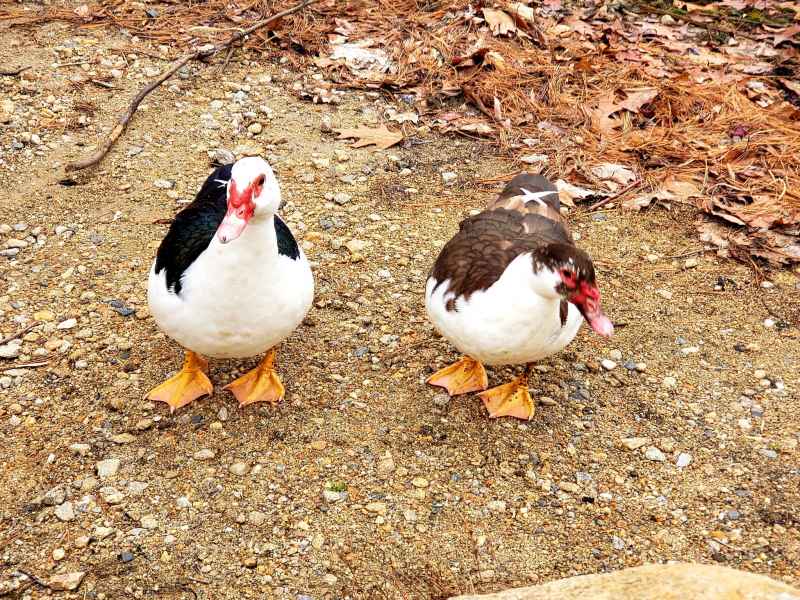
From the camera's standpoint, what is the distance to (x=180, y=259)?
3.53 m

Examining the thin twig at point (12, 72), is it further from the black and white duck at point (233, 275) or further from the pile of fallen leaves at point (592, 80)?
the black and white duck at point (233, 275)

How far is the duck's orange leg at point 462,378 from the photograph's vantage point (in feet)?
13.7

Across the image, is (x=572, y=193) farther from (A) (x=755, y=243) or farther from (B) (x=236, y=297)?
(B) (x=236, y=297)

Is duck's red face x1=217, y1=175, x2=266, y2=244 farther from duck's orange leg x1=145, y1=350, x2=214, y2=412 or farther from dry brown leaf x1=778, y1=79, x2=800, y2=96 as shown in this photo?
dry brown leaf x1=778, y1=79, x2=800, y2=96

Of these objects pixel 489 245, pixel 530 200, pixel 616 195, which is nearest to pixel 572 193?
pixel 616 195

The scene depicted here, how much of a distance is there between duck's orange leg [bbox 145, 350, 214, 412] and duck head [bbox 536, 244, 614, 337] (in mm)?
1709

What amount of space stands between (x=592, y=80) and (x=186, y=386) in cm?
416

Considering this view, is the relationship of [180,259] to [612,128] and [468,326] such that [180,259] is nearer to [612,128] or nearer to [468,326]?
[468,326]

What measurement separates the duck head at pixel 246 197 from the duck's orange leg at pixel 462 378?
145 cm

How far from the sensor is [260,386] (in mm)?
4043

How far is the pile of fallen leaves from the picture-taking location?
18.5ft

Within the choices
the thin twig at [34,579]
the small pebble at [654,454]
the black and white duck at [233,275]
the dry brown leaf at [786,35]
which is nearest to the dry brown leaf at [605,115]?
the dry brown leaf at [786,35]

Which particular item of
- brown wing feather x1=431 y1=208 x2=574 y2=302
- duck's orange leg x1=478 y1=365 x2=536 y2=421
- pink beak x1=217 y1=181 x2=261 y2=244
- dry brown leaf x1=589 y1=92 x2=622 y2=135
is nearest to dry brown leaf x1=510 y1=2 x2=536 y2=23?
dry brown leaf x1=589 y1=92 x2=622 y2=135

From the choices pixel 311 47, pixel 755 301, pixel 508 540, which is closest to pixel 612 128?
pixel 755 301
